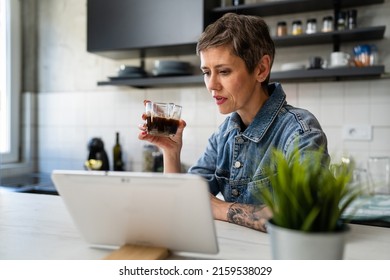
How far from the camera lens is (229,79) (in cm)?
127

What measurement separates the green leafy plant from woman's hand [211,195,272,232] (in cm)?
37

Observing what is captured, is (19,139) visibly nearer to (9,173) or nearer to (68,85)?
(9,173)

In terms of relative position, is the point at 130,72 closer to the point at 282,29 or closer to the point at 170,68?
the point at 170,68

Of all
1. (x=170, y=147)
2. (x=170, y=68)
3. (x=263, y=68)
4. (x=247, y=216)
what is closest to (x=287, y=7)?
(x=170, y=68)

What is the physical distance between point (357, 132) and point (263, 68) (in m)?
1.12

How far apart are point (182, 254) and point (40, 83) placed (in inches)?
108

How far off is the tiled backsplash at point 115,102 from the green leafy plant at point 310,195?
1.79 m

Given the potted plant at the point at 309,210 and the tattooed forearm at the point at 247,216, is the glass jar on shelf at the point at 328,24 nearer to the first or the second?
the tattooed forearm at the point at 247,216

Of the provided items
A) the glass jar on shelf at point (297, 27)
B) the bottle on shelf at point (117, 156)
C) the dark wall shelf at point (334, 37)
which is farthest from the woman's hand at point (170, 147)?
the bottle on shelf at point (117, 156)

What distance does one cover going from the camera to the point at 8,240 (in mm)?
852

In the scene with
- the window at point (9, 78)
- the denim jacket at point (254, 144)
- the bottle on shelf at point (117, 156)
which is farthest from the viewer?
the window at point (9, 78)

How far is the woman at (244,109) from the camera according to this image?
1233 millimetres
